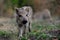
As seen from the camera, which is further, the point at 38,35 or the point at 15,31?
the point at 15,31

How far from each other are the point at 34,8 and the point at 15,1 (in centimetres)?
258

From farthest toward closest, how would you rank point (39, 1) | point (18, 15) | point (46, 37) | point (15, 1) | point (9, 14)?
point (39, 1)
point (9, 14)
point (15, 1)
point (18, 15)
point (46, 37)

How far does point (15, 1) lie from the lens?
17609mm

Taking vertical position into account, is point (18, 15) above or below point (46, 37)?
above

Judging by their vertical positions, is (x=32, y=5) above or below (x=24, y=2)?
below

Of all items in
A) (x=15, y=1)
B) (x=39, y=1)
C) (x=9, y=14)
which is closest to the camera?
(x=15, y=1)

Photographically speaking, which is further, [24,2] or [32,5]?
[32,5]

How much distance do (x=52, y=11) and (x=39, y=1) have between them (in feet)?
3.97

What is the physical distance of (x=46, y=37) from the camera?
8648 millimetres

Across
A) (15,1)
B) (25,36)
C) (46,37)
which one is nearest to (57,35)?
(46,37)

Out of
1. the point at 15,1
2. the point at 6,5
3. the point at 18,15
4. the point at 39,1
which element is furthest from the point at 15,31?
the point at 39,1

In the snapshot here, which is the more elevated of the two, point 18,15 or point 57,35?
point 18,15

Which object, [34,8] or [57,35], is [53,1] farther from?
[57,35]

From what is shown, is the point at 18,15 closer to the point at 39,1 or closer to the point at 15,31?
the point at 15,31
